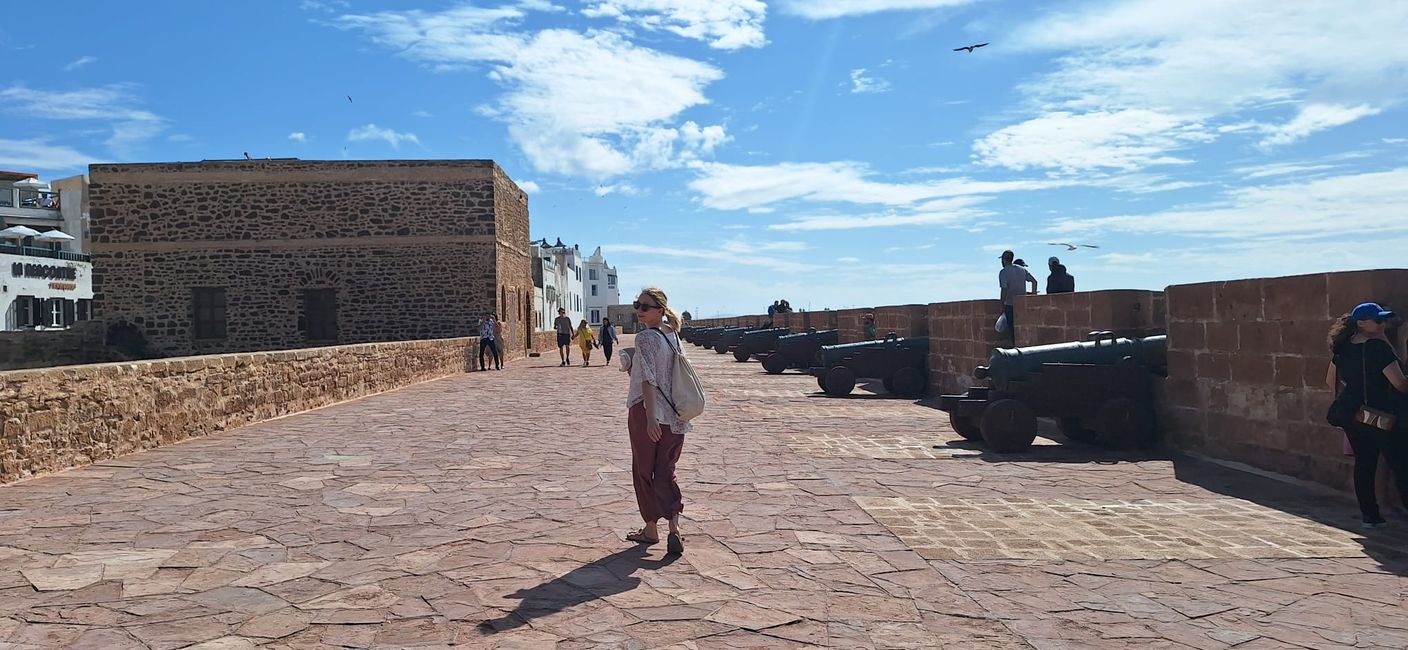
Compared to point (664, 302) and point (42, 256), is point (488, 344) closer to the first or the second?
point (664, 302)

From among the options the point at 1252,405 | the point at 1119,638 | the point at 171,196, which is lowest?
the point at 1119,638

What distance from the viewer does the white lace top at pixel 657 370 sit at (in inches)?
186

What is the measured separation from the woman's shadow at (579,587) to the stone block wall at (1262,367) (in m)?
4.66

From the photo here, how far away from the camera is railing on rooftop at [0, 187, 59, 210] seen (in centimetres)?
5972

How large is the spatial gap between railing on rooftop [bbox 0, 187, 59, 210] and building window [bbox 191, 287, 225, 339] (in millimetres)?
44078

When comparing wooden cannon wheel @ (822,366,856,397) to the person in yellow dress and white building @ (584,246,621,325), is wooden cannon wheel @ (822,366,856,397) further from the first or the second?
white building @ (584,246,621,325)

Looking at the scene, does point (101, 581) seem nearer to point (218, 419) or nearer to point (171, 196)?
point (218, 419)

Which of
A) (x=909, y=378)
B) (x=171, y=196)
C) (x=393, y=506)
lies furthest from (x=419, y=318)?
(x=393, y=506)

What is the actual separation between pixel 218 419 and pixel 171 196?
2009 centimetres

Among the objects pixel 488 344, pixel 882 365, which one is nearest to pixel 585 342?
pixel 488 344

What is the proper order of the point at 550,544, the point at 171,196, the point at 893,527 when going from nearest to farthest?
the point at 550,544 → the point at 893,527 → the point at 171,196

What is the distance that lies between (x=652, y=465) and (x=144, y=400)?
227 inches

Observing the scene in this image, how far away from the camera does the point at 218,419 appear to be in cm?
970

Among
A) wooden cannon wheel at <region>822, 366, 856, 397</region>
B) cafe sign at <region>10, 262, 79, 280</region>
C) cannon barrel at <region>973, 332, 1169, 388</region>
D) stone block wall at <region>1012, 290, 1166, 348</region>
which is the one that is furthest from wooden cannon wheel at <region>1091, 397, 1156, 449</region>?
cafe sign at <region>10, 262, 79, 280</region>
